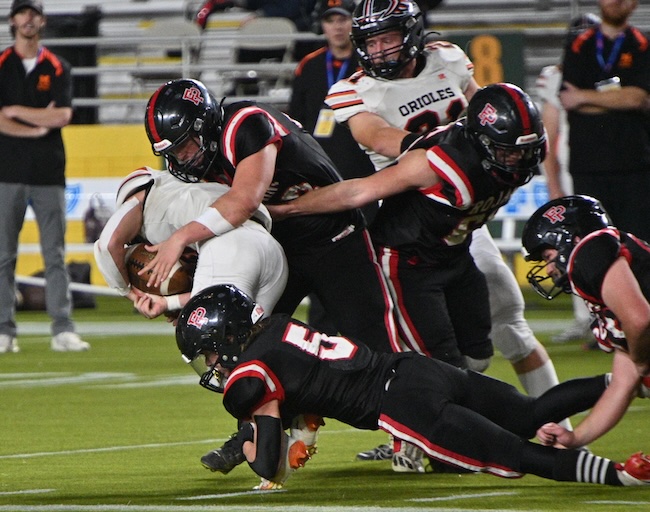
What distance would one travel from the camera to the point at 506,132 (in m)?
4.56

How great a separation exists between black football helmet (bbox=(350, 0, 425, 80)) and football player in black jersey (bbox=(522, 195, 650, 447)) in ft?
3.46

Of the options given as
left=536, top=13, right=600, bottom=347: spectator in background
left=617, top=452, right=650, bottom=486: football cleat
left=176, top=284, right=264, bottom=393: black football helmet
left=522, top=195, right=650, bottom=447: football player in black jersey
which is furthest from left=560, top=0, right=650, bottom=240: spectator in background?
left=176, top=284, right=264, bottom=393: black football helmet

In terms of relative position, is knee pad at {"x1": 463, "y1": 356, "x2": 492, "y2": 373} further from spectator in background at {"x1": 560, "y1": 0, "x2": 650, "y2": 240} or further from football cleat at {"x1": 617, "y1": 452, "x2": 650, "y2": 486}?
spectator in background at {"x1": 560, "y1": 0, "x2": 650, "y2": 240}

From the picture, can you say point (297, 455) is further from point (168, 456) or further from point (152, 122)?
point (152, 122)

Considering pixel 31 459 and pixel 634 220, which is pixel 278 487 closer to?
pixel 31 459

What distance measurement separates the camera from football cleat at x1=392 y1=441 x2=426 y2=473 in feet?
15.3

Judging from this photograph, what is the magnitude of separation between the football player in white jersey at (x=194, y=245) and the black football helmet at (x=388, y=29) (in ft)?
2.73

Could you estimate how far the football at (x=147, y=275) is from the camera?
4859 millimetres

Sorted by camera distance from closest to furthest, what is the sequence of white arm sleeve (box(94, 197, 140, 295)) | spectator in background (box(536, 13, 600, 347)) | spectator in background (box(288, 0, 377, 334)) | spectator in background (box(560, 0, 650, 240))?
white arm sleeve (box(94, 197, 140, 295)) → spectator in background (box(560, 0, 650, 240)) → spectator in background (box(288, 0, 377, 334)) → spectator in background (box(536, 13, 600, 347))

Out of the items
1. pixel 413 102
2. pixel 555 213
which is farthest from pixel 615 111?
pixel 555 213

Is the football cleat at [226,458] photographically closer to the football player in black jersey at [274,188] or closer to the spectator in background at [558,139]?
the football player in black jersey at [274,188]

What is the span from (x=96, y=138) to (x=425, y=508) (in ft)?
35.4

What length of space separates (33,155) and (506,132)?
Answer: 16.4 ft

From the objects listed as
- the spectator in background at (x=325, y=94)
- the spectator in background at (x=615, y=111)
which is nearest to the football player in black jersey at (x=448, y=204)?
the spectator in background at (x=325, y=94)
